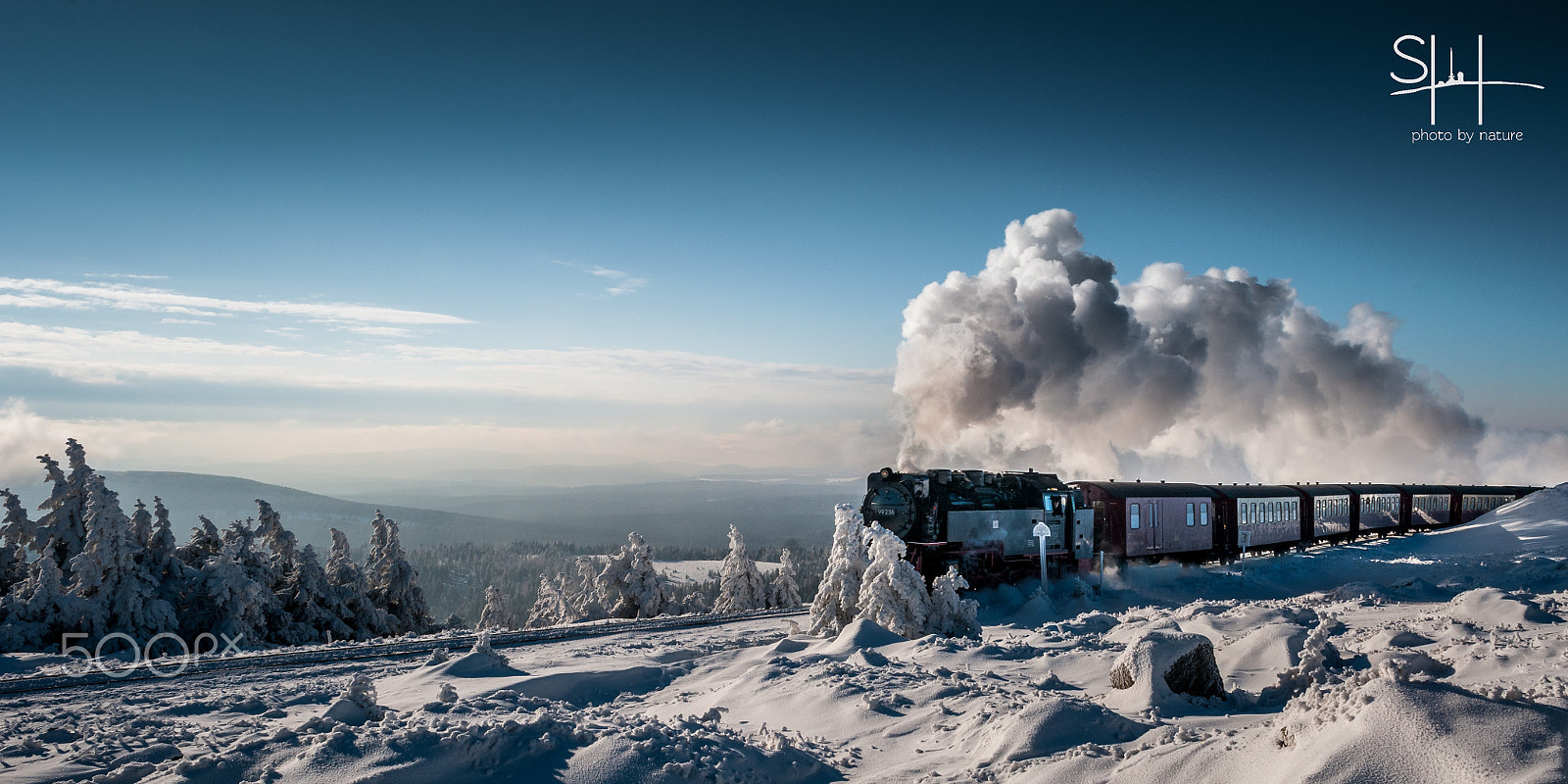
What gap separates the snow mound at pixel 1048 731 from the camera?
8.89m

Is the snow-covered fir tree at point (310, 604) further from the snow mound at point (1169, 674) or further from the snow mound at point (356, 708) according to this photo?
the snow mound at point (1169, 674)

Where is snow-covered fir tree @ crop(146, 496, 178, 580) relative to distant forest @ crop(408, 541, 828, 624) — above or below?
above

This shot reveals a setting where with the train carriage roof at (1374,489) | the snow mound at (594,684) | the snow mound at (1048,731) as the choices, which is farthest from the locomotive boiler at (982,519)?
the train carriage roof at (1374,489)

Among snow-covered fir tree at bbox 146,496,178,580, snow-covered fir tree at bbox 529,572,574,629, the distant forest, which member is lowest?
the distant forest

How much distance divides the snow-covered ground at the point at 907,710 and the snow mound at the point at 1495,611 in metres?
0.06

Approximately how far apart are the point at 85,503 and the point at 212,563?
12.8 ft

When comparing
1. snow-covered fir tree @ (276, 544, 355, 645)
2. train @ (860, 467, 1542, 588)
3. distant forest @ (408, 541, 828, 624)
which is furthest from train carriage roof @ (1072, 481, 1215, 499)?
distant forest @ (408, 541, 828, 624)

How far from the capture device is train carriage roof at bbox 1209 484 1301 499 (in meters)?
37.8

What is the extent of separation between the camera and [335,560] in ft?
109

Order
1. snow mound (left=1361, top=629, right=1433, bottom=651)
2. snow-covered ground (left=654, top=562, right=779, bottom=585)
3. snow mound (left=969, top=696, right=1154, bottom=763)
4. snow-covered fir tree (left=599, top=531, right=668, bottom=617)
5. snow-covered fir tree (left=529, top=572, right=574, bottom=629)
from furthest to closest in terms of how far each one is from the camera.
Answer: snow-covered ground (left=654, top=562, right=779, bottom=585) < snow-covered fir tree (left=529, top=572, right=574, bottom=629) < snow-covered fir tree (left=599, top=531, right=668, bottom=617) < snow mound (left=1361, top=629, right=1433, bottom=651) < snow mound (left=969, top=696, right=1154, bottom=763)

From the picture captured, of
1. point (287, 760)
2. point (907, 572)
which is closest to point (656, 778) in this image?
point (287, 760)

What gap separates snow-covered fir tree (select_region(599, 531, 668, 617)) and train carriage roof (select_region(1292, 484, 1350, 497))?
34.1 meters

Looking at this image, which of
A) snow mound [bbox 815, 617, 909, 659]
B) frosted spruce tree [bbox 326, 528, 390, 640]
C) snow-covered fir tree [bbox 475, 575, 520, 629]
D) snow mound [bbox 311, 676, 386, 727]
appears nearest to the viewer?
snow mound [bbox 311, 676, 386, 727]

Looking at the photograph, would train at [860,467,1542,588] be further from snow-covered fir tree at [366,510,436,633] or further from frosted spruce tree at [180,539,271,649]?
snow-covered fir tree at [366,510,436,633]
